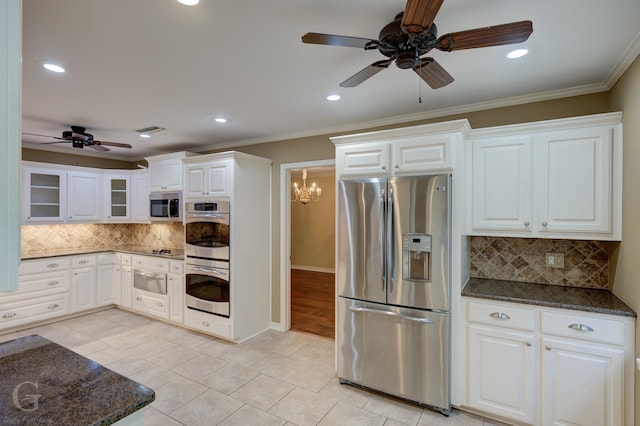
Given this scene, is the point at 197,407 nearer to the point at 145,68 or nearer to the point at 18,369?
the point at 18,369

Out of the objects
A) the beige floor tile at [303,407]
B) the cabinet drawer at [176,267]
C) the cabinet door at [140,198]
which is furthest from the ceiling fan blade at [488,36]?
the cabinet door at [140,198]

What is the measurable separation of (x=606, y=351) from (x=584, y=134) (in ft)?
4.99

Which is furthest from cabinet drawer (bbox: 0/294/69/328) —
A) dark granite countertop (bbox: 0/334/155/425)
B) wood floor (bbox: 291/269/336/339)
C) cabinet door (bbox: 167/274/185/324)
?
dark granite countertop (bbox: 0/334/155/425)

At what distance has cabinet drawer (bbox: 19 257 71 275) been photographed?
428cm

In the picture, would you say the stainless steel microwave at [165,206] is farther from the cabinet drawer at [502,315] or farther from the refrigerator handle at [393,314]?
the cabinet drawer at [502,315]

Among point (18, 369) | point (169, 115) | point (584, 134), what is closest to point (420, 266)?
point (584, 134)

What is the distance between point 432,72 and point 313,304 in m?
4.39

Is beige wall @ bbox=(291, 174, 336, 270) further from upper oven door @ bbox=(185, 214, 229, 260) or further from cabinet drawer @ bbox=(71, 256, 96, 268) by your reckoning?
cabinet drawer @ bbox=(71, 256, 96, 268)

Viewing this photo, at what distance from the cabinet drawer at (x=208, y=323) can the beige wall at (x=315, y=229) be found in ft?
14.4

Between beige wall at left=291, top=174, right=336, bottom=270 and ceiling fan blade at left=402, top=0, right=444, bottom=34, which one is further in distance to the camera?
beige wall at left=291, top=174, right=336, bottom=270

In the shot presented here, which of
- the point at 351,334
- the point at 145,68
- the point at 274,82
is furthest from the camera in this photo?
the point at 351,334

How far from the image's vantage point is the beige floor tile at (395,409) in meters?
2.48

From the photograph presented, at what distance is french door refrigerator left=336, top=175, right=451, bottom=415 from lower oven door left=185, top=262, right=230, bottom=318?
160cm

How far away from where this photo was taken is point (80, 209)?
16.6ft
